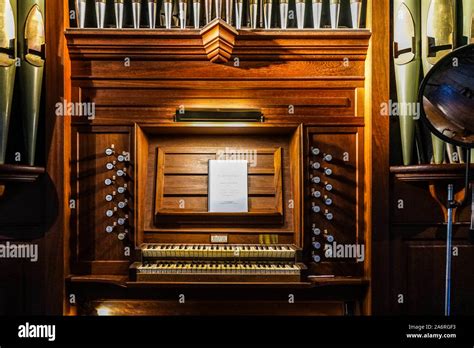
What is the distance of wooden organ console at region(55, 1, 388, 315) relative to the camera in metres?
3.46

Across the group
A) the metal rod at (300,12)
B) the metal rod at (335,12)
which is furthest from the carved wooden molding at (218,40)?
the metal rod at (335,12)

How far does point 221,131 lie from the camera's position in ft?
11.8

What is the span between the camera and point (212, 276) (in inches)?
129

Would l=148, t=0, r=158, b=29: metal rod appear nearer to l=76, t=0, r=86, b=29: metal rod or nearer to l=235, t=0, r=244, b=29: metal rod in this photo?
l=76, t=0, r=86, b=29: metal rod

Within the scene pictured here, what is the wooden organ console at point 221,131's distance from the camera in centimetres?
346

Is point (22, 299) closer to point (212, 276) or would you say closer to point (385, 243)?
point (212, 276)

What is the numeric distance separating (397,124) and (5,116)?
2.81 meters

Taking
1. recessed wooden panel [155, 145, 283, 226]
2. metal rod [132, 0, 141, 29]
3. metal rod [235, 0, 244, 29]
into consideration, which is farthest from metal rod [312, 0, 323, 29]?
metal rod [132, 0, 141, 29]

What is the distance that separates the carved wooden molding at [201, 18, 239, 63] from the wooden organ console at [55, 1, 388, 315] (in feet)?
0.08

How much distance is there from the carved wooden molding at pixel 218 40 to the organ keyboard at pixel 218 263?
142cm

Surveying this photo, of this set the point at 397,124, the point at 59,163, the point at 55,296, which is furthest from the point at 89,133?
the point at 397,124

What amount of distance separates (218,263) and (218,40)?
63.5 inches

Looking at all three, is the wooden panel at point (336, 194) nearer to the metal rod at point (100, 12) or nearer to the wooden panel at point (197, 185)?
the wooden panel at point (197, 185)

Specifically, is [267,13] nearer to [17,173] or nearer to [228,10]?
[228,10]
